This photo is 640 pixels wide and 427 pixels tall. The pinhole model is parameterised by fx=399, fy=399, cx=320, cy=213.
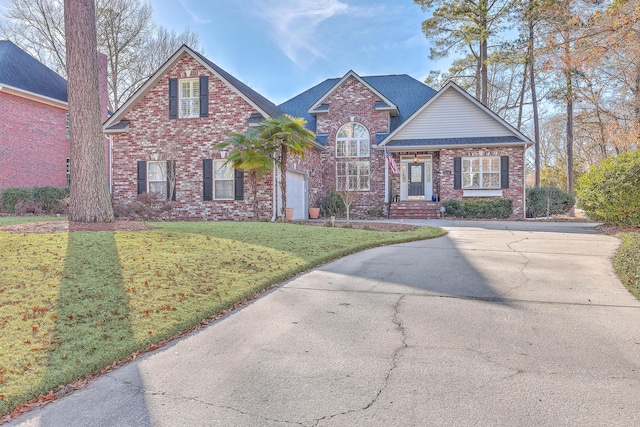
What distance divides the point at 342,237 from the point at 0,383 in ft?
24.2

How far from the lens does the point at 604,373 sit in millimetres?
2797

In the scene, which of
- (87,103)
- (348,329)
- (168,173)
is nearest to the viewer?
(348,329)

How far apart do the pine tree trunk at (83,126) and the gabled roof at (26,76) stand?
→ 11.3 m

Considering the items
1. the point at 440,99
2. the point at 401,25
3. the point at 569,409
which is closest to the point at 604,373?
the point at 569,409

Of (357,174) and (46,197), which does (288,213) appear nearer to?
(357,174)

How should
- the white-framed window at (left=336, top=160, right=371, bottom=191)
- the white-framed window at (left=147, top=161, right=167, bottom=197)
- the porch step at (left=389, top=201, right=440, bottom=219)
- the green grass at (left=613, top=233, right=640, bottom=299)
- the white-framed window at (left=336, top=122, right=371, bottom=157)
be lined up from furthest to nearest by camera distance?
1. the white-framed window at (left=336, top=122, right=371, bottom=157)
2. the white-framed window at (left=336, top=160, right=371, bottom=191)
3. the porch step at (left=389, top=201, right=440, bottom=219)
4. the white-framed window at (left=147, top=161, right=167, bottom=197)
5. the green grass at (left=613, top=233, right=640, bottom=299)

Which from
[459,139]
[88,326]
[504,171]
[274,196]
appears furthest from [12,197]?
[504,171]

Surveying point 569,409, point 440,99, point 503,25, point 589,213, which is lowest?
point 569,409

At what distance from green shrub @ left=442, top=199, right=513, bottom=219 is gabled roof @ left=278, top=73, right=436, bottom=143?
5776mm

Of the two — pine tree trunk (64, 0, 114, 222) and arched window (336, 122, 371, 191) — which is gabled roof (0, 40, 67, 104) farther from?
arched window (336, 122, 371, 191)

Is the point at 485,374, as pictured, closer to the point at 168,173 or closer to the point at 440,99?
the point at 168,173

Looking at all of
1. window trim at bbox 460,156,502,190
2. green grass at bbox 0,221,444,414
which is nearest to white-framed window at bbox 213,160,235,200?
green grass at bbox 0,221,444,414

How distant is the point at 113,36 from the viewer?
25.9 m

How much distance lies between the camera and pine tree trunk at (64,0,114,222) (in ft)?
28.7
